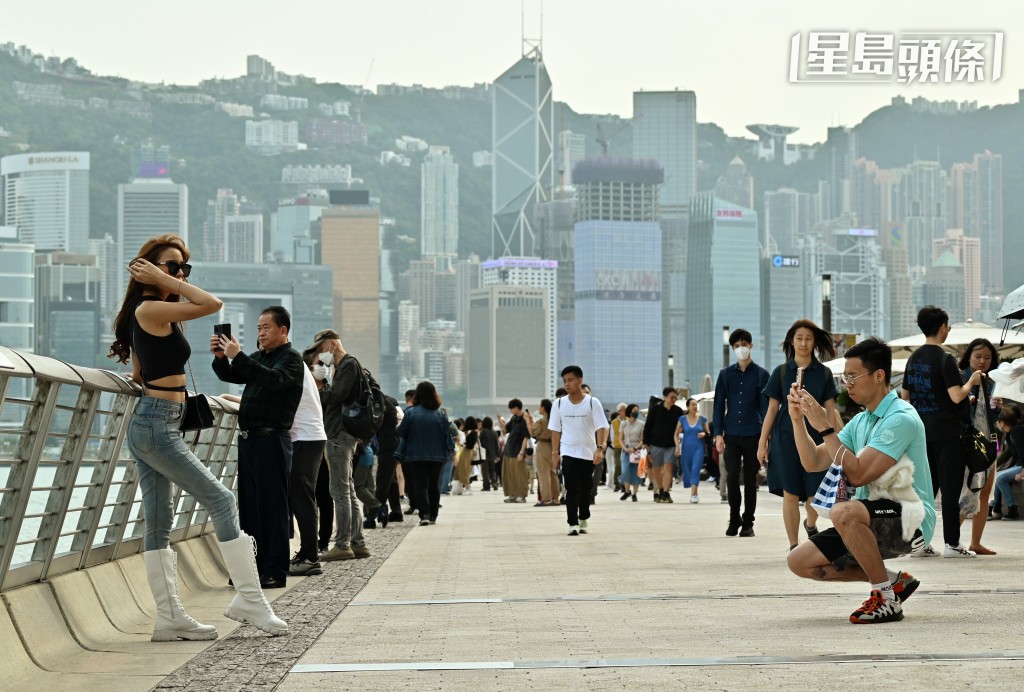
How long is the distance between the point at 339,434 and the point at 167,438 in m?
5.44

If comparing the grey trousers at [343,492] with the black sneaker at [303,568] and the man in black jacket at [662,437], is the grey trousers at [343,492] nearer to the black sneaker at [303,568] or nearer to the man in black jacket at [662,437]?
the black sneaker at [303,568]

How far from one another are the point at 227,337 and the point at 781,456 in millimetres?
5060

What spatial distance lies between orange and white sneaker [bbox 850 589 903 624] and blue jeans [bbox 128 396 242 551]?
8.63 feet

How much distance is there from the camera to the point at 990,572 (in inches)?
378

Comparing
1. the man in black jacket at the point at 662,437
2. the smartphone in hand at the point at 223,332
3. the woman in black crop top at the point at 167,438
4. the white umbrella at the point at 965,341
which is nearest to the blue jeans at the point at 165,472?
the woman in black crop top at the point at 167,438

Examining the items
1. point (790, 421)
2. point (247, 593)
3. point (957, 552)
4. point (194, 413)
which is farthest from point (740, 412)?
point (194, 413)

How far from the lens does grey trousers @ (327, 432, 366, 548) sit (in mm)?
12195

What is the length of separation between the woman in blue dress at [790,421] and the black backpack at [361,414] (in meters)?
2.82

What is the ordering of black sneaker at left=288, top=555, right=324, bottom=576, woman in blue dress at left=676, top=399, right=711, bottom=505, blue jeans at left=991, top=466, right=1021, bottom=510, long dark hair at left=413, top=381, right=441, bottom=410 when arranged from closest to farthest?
black sneaker at left=288, top=555, right=324, bottom=576
blue jeans at left=991, top=466, right=1021, bottom=510
long dark hair at left=413, top=381, right=441, bottom=410
woman in blue dress at left=676, top=399, right=711, bottom=505

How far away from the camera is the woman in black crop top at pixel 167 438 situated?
673cm

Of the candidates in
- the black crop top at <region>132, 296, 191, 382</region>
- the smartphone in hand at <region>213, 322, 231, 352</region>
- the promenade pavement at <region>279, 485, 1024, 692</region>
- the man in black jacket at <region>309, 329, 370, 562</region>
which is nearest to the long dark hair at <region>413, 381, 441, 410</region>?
the promenade pavement at <region>279, 485, 1024, 692</region>

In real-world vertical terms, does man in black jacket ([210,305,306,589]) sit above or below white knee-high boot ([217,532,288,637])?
above

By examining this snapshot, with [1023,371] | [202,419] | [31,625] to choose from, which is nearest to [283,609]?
[202,419]

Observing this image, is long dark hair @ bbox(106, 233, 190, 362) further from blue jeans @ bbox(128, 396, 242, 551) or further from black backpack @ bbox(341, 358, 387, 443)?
black backpack @ bbox(341, 358, 387, 443)
